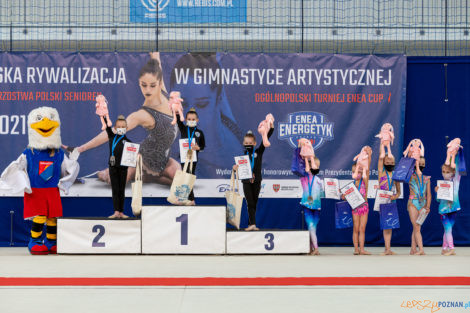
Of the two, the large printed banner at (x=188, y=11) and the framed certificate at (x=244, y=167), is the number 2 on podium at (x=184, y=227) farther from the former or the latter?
the large printed banner at (x=188, y=11)

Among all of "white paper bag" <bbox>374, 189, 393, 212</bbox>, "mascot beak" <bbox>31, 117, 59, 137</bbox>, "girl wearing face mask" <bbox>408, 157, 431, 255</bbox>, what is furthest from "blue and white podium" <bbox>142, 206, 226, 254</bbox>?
"girl wearing face mask" <bbox>408, 157, 431, 255</bbox>

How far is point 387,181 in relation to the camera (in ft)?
30.5

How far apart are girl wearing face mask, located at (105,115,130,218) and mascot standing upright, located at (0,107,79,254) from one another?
75 centimetres

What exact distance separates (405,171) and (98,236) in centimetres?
440

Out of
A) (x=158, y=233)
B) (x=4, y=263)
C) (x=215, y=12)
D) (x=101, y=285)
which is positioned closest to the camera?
(x=101, y=285)

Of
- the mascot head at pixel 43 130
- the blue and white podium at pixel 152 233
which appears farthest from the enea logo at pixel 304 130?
the mascot head at pixel 43 130

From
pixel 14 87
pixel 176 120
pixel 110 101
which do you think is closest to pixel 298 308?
pixel 176 120

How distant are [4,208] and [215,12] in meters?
4.77

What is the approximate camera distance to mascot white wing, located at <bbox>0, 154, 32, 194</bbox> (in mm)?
8740

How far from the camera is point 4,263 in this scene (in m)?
7.69

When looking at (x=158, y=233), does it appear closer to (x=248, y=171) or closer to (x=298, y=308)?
(x=248, y=171)

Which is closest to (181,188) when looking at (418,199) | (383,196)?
(383,196)

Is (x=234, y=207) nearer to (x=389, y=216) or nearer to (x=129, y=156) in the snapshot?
(x=129, y=156)

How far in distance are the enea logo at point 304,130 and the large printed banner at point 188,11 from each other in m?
2.15
